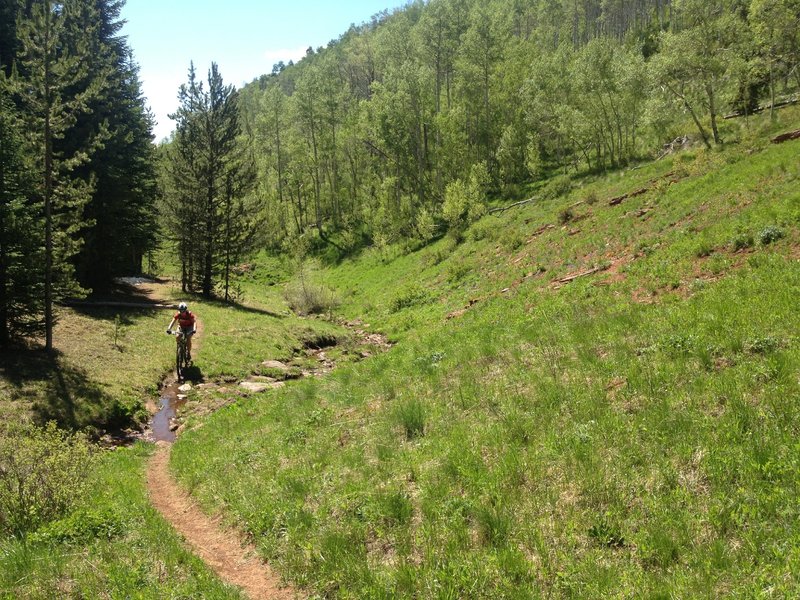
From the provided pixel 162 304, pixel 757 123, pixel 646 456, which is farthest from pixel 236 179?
pixel 757 123

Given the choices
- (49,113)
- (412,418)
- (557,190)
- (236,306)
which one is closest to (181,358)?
(49,113)

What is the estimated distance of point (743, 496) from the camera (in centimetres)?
488

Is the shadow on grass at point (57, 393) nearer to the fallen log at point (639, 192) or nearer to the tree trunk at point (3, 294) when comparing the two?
the tree trunk at point (3, 294)

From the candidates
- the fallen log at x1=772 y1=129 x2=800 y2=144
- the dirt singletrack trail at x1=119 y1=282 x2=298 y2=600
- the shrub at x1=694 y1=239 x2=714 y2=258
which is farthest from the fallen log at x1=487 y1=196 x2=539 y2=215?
the dirt singletrack trail at x1=119 y1=282 x2=298 y2=600

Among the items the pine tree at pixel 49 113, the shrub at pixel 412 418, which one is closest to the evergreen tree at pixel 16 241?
the pine tree at pixel 49 113

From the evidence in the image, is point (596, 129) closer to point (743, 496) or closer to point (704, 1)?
point (704, 1)

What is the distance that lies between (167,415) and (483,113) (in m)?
56.3

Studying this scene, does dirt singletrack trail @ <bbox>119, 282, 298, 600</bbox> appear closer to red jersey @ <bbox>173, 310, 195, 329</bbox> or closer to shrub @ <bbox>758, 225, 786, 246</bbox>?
red jersey @ <bbox>173, 310, 195, 329</bbox>

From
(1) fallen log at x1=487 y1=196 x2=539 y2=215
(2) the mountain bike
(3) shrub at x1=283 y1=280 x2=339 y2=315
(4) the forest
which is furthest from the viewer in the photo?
(1) fallen log at x1=487 y1=196 x2=539 y2=215

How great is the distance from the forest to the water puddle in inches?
202

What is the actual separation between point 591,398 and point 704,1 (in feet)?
128

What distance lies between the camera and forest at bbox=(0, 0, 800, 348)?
17047 millimetres

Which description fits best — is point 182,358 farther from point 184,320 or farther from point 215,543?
point 215,543

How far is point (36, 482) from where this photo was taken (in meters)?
7.56
